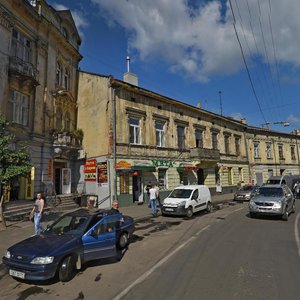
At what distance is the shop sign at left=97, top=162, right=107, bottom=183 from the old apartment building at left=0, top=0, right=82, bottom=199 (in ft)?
8.62

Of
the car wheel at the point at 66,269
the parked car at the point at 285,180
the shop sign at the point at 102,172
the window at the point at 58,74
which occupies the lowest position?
the car wheel at the point at 66,269

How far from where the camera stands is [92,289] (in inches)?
226

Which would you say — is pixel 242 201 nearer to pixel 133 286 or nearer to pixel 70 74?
pixel 70 74

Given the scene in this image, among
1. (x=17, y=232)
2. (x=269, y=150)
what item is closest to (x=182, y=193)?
(x=17, y=232)

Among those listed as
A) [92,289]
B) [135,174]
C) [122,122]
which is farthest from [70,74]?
[92,289]

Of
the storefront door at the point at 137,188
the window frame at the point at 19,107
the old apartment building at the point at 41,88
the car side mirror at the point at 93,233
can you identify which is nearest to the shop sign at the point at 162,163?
the storefront door at the point at 137,188

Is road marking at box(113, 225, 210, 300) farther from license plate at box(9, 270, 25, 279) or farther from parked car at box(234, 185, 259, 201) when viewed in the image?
parked car at box(234, 185, 259, 201)

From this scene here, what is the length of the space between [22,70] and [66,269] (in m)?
14.4

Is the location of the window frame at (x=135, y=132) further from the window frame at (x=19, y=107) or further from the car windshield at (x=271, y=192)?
the car windshield at (x=271, y=192)

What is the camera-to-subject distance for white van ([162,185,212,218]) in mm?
15203

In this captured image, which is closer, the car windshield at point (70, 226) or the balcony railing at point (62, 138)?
the car windshield at point (70, 226)

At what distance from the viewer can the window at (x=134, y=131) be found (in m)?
22.0

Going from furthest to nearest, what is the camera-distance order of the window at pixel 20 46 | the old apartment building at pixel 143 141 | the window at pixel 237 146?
the window at pixel 237 146, the old apartment building at pixel 143 141, the window at pixel 20 46

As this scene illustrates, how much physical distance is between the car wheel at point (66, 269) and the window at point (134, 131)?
51.7 feet
